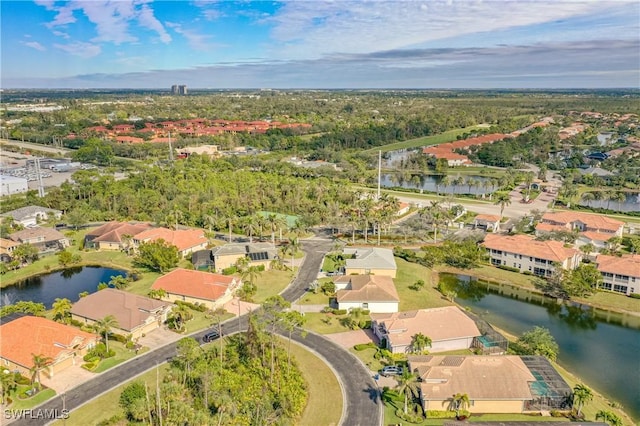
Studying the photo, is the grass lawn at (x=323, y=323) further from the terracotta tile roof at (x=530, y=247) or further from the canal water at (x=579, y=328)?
the terracotta tile roof at (x=530, y=247)

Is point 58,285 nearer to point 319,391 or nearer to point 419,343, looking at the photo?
point 319,391

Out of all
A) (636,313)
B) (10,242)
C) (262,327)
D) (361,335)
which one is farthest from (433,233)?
(10,242)

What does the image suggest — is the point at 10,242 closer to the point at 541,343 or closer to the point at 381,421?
the point at 381,421

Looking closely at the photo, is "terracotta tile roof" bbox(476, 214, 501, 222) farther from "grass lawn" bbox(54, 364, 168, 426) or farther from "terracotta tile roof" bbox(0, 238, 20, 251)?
"terracotta tile roof" bbox(0, 238, 20, 251)

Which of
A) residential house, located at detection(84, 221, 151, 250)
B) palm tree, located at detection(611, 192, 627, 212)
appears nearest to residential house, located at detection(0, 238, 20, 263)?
residential house, located at detection(84, 221, 151, 250)

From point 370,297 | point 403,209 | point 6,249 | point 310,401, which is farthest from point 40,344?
point 403,209
